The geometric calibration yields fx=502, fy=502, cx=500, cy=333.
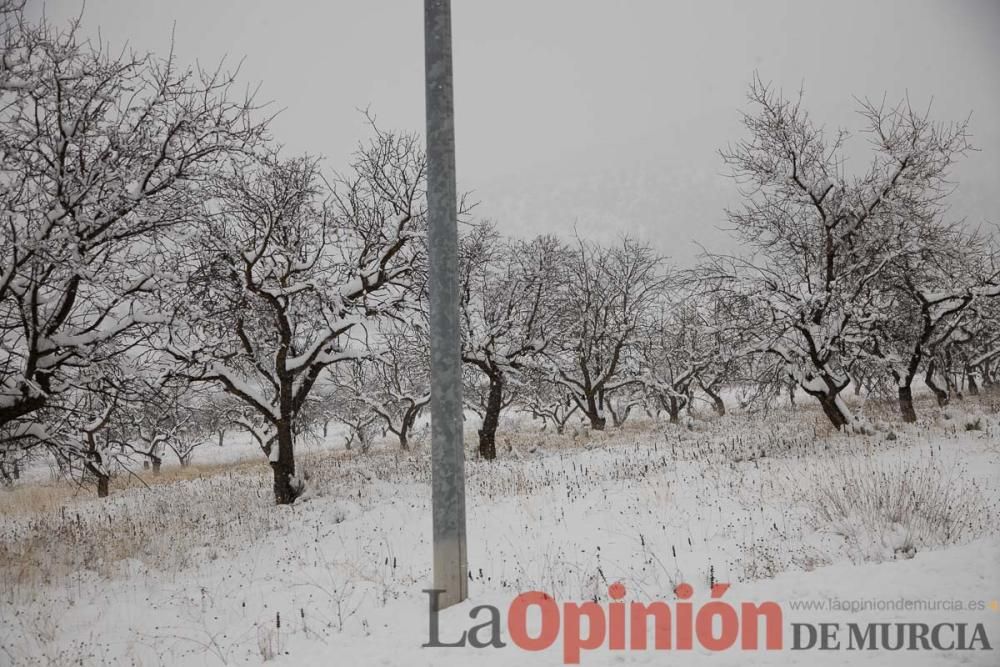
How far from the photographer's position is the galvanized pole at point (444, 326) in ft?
12.2

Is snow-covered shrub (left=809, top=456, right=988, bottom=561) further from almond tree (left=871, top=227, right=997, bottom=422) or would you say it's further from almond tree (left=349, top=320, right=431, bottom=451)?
almond tree (left=871, top=227, right=997, bottom=422)

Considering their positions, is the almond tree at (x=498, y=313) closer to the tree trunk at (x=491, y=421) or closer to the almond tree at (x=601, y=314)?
the tree trunk at (x=491, y=421)

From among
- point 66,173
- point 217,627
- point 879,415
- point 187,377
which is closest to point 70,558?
point 187,377

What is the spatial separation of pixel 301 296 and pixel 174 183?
3.99 m

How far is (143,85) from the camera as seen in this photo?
664cm

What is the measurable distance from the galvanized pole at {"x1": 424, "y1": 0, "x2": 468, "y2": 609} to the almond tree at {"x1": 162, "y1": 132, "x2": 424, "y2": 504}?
591 centimetres

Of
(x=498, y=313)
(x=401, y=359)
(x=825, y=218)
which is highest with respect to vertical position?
(x=825, y=218)

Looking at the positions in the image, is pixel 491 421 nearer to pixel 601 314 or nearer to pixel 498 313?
pixel 498 313

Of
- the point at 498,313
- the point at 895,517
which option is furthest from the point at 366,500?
the point at 895,517

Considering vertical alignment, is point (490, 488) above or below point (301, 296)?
below

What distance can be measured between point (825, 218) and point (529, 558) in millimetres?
10096

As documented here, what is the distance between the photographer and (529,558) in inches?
213

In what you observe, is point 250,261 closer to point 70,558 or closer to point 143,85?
point 143,85

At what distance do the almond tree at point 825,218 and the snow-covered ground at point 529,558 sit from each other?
7.46 feet
